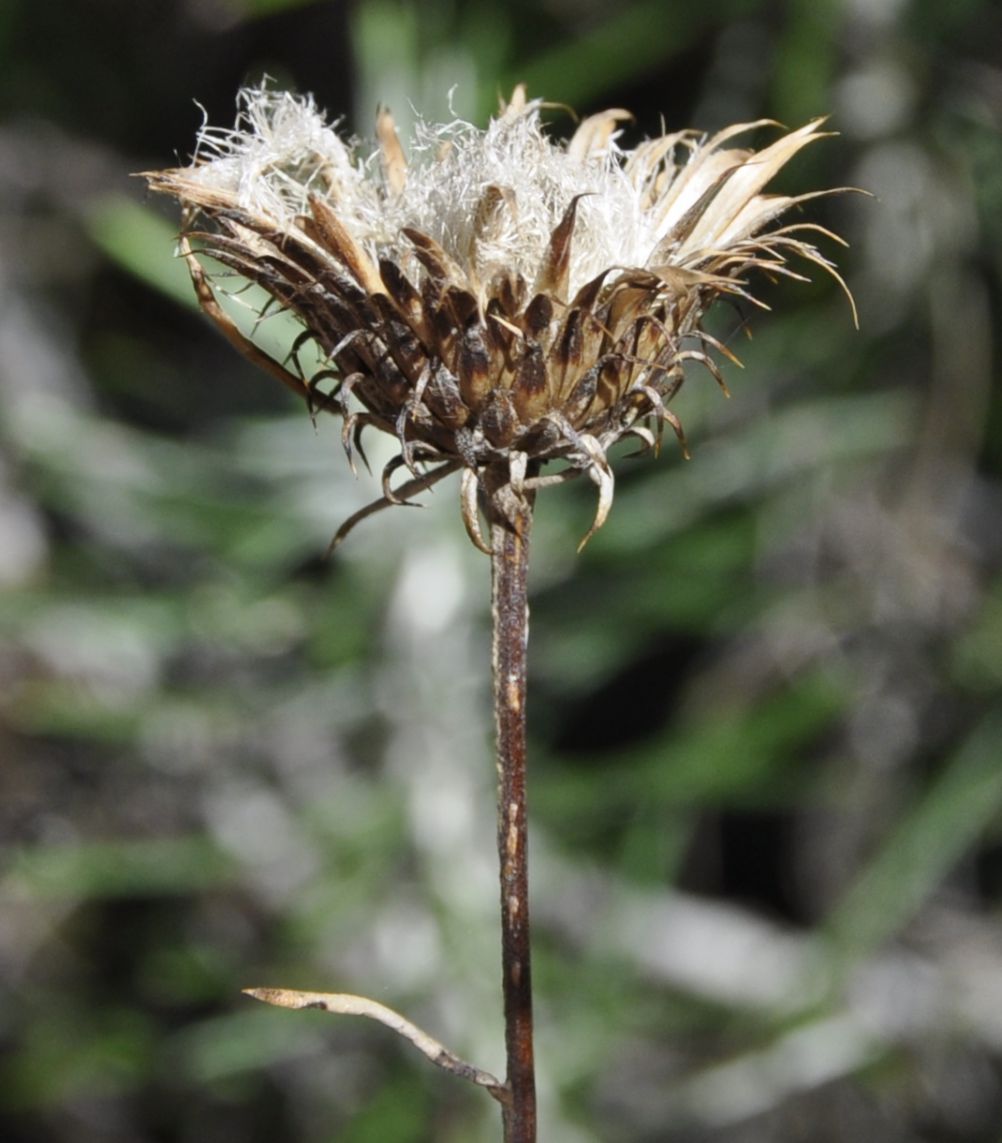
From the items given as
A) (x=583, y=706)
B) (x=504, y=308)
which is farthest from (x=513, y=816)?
(x=583, y=706)

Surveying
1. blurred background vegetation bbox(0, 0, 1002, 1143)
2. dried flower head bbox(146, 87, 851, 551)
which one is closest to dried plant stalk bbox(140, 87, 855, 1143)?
dried flower head bbox(146, 87, 851, 551)

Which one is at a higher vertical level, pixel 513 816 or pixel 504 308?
pixel 504 308

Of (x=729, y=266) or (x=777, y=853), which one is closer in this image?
(x=729, y=266)

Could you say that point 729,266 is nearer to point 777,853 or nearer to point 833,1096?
point 833,1096

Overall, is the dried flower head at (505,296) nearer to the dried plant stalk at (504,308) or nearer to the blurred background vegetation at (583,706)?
the dried plant stalk at (504,308)

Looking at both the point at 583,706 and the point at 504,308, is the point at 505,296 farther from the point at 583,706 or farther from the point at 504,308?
the point at 583,706

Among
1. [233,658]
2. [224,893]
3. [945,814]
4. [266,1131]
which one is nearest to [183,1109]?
[266,1131]

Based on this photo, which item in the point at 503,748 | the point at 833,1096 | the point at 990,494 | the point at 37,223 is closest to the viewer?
the point at 503,748
